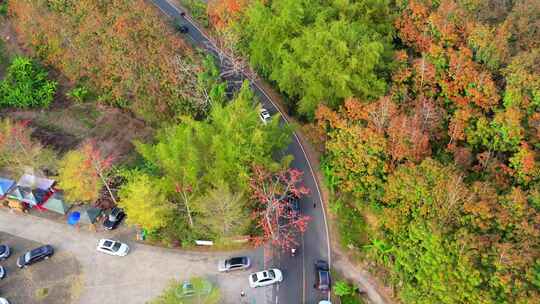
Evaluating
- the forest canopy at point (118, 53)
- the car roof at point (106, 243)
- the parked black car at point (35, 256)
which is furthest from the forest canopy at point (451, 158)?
the parked black car at point (35, 256)

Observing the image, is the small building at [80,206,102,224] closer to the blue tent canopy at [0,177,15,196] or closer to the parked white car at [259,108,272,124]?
the blue tent canopy at [0,177,15,196]

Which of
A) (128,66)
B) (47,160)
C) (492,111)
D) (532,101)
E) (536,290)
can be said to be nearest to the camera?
(536,290)

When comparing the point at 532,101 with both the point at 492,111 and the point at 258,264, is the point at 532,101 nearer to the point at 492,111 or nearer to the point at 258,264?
the point at 492,111

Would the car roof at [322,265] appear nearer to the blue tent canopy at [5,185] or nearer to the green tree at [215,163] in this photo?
the green tree at [215,163]

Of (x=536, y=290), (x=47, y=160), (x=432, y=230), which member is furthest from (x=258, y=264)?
(x=47, y=160)

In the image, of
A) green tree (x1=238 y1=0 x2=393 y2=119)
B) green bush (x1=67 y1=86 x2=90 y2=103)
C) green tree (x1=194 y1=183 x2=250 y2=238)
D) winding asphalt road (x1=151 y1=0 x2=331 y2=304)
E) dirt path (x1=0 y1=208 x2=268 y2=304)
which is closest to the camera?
green tree (x1=194 y1=183 x2=250 y2=238)

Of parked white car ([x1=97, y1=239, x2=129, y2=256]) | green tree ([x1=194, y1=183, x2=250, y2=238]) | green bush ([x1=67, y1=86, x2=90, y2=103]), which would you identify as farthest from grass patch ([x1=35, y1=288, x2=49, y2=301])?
green bush ([x1=67, y1=86, x2=90, y2=103])
